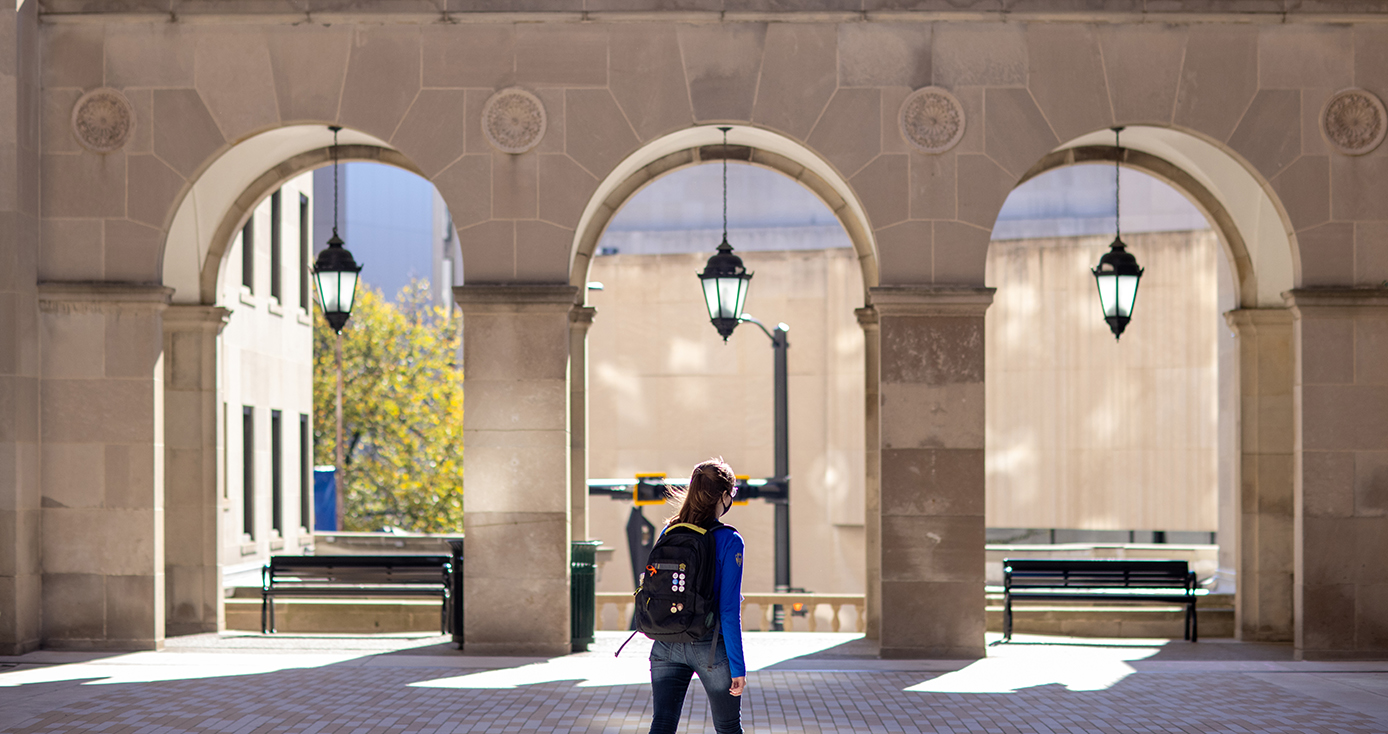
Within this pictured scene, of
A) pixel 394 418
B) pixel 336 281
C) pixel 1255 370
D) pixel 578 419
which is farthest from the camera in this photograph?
pixel 394 418

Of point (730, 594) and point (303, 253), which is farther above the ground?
point (303, 253)

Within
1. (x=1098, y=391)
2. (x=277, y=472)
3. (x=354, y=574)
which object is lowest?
(x=354, y=574)

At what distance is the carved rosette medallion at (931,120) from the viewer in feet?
40.6

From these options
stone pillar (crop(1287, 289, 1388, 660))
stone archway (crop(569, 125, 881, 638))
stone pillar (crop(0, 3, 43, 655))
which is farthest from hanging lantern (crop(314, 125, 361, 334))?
stone pillar (crop(1287, 289, 1388, 660))

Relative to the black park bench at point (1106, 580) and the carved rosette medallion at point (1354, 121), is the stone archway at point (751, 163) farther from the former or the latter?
the carved rosette medallion at point (1354, 121)

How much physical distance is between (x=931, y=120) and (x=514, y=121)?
148 inches

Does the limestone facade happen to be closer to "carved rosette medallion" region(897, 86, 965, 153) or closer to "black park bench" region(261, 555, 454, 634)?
"carved rosette medallion" region(897, 86, 965, 153)

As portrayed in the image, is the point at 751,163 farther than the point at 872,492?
Yes

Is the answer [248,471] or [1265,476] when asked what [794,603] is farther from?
[248,471]

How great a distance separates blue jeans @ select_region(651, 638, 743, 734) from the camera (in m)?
6.07

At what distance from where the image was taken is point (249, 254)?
71.4 ft

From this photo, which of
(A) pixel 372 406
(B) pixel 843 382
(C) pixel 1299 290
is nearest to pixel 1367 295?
(C) pixel 1299 290

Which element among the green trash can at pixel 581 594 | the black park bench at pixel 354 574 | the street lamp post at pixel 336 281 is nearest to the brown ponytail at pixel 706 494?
the green trash can at pixel 581 594

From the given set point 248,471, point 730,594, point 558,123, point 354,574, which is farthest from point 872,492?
point 248,471
